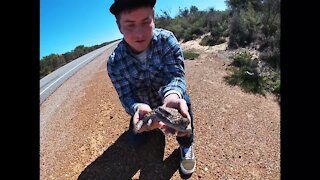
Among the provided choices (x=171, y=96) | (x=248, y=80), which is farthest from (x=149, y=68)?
(x=248, y=80)

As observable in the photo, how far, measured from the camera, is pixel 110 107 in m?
4.70

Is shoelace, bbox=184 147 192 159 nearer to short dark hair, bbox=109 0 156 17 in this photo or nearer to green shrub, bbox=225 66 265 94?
short dark hair, bbox=109 0 156 17

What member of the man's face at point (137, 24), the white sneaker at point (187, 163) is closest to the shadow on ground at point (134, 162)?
the white sneaker at point (187, 163)

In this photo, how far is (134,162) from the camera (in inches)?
123

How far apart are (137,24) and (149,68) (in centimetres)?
54

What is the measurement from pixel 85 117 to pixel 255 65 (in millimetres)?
3783

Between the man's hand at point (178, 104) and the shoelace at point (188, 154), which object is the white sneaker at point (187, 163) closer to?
the shoelace at point (188, 154)

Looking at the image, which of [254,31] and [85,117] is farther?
[254,31]

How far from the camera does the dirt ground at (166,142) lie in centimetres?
307
